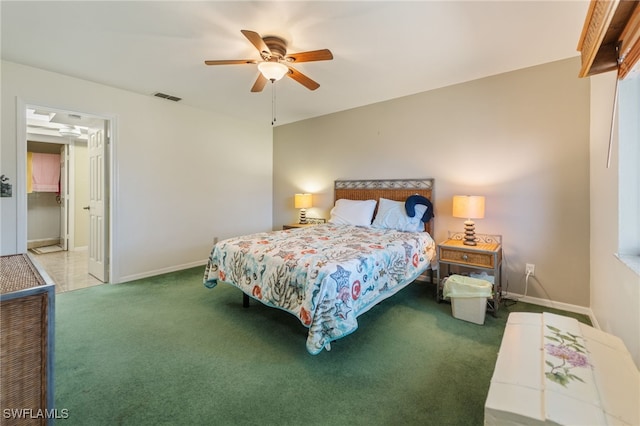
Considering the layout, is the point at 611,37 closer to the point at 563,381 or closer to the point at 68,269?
the point at 563,381

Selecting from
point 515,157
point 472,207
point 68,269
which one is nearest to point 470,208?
point 472,207

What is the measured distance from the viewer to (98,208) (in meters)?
3.81

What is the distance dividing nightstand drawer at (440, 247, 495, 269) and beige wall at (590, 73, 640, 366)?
78 cm

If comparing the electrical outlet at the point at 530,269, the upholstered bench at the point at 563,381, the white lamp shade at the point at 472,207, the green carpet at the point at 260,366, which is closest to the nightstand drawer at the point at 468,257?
the white lamp shade at the point at 472,207

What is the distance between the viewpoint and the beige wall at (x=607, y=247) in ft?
5.09

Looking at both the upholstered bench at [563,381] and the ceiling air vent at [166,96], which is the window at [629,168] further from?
the ceiling air vent at [166,96]

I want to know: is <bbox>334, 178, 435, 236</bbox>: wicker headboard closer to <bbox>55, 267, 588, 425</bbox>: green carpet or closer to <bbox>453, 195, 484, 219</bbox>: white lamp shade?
<bbox>453, 195, 484, 219</bbox>: white lamp shade

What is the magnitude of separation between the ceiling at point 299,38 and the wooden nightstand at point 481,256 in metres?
1.89

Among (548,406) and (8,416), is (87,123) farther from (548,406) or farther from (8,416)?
(548,406)

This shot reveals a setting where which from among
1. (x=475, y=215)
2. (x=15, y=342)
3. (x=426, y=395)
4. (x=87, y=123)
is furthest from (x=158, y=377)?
(x=87, y=123)

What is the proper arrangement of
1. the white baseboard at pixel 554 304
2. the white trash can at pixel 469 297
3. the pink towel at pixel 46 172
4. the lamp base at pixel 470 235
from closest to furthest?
the white trash can at pixel 469 297, the white baseboard at pixel 554 304, the lamp base at pixel 470 235, the pink towel at pixel 46 172

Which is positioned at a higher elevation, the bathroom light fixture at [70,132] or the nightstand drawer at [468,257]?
the bathroom light fixture at [70,132]

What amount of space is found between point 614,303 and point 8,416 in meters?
3.19

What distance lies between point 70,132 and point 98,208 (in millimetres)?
2172
